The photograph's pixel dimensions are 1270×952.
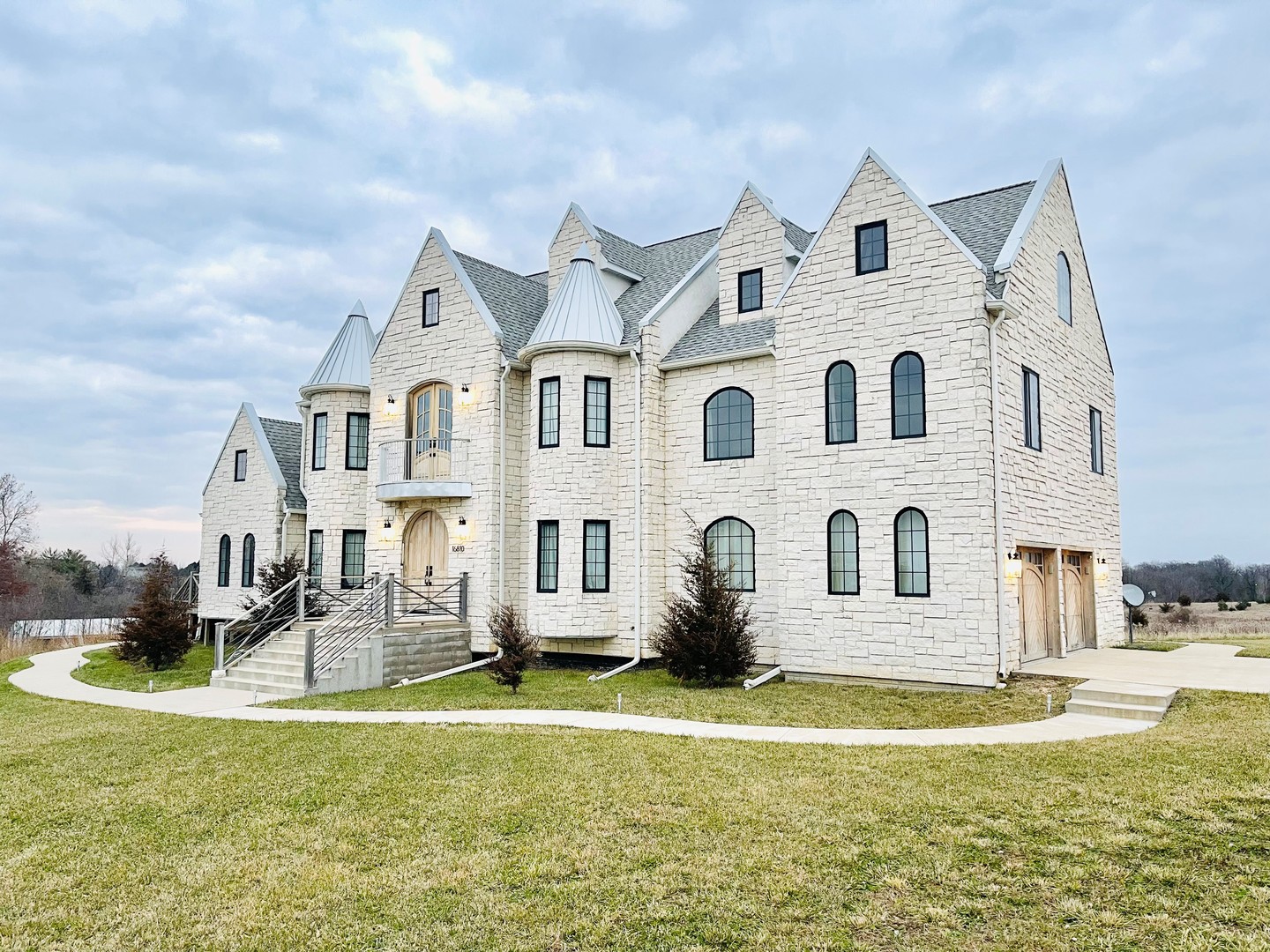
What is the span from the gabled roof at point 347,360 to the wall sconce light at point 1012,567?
17.4m

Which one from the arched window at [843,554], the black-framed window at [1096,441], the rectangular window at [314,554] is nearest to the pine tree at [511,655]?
the arched window at [843,554]

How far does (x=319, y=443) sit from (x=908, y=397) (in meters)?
16.7

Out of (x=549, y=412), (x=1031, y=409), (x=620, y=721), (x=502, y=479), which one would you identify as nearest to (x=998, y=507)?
(x=1031, y=409)

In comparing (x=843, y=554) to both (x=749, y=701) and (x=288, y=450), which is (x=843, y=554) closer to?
(x=749, y=701)

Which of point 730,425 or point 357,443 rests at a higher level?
point 357,443

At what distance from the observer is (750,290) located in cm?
1845

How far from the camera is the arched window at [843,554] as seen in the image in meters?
14.9

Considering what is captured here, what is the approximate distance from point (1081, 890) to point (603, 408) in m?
14.4

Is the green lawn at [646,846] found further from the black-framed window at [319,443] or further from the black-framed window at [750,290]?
the black-framed window at [319,443]

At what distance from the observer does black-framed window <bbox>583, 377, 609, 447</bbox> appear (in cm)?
1816

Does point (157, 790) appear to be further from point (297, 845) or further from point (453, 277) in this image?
point (453, 277)

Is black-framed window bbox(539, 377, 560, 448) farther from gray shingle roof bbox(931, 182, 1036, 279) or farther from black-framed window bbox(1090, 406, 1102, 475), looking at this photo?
black-framed window bbox(1090, 406, 1102, 475)

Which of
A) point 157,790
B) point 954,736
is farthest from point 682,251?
point 157,790

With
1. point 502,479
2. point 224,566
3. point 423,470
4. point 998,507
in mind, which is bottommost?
point 224,566
